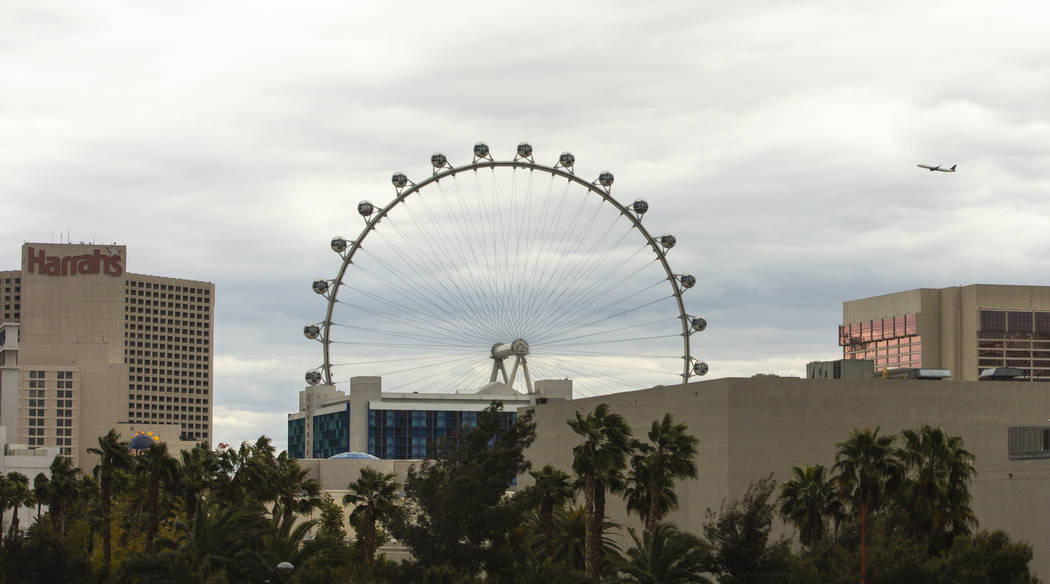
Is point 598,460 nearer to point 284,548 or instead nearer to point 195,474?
point 284,548

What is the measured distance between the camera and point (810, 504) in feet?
251

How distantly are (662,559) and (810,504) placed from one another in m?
9.00

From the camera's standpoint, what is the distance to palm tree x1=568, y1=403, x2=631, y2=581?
256ft

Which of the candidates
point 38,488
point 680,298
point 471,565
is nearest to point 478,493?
point 471,565

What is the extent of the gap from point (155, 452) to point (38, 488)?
24.3 m

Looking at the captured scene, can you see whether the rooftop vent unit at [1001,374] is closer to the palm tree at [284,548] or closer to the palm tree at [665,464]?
the palm tree at [665,464]

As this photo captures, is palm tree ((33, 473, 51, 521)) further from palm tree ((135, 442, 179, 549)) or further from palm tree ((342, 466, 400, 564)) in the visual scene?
palm tree ((342, 466, 400, 564))

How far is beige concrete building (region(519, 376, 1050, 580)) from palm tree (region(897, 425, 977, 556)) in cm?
2033

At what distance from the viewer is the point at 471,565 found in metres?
79.4

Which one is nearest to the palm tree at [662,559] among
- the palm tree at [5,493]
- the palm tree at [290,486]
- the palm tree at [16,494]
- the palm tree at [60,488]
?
the palm tree at [290,486]

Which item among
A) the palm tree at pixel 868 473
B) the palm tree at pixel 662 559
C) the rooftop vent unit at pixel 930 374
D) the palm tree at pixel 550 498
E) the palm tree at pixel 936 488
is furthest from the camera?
the rooftop vent unit at pixel 930 374

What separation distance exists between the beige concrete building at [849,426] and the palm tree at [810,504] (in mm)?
17095

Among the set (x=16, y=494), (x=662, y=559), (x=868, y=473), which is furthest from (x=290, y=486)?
(x=868, y=473)

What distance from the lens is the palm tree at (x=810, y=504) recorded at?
76438 millimetres
